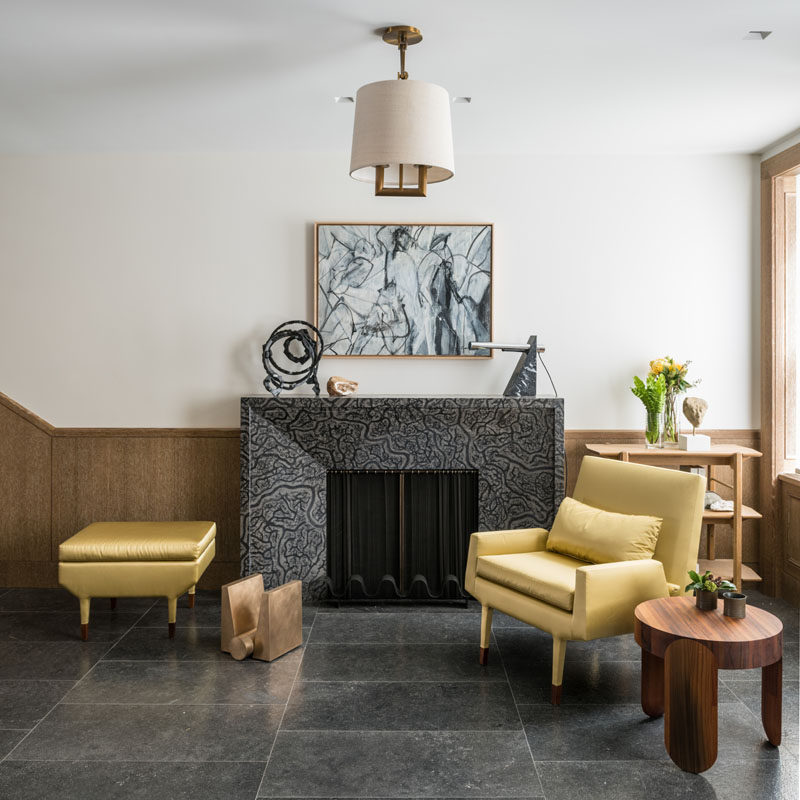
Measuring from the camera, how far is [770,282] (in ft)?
14.3

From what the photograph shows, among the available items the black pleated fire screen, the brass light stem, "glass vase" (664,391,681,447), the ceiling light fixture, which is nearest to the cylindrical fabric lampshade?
the ceiling light fixture

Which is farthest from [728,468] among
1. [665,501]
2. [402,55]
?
[402,55]

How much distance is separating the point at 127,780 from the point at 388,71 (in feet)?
9.36

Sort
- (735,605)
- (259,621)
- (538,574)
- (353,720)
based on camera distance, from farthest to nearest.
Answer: (259,621) < (538,574) < (353,720) < (735,605)

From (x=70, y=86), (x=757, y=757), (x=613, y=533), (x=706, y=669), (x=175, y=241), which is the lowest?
(x=757, y=757)

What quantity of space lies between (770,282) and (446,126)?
2519 mm

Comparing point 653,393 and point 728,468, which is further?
point 728,468

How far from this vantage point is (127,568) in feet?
12.0

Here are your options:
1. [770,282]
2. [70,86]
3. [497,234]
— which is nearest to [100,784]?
[70,86]

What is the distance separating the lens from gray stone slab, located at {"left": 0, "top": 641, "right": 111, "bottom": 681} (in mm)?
3254

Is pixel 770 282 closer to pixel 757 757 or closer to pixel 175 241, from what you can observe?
pixel 757 757

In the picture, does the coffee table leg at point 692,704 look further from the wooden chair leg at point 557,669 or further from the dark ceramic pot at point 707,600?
the wooden chair leg at point 557,669

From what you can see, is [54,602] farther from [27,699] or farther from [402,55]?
[402,55]

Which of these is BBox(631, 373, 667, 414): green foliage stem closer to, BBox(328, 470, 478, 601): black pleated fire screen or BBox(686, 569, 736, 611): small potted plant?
BBox(328, 470, 478, 601): black pleated fire screen
